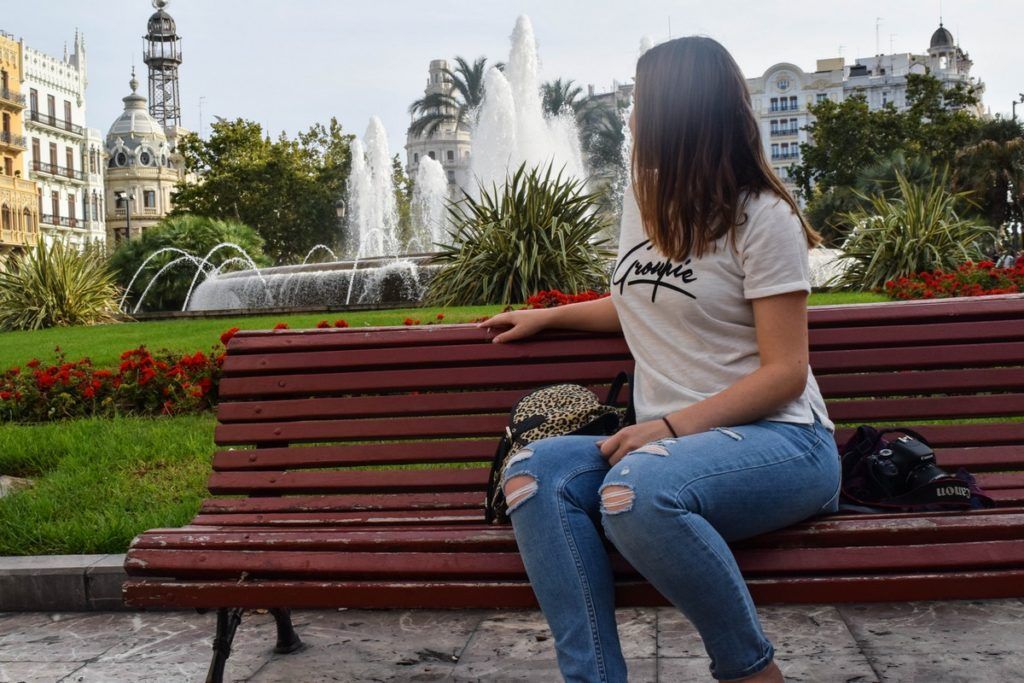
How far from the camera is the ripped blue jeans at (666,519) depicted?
7.43 ft

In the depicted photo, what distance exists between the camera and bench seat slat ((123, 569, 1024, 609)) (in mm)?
2424

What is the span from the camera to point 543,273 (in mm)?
11156

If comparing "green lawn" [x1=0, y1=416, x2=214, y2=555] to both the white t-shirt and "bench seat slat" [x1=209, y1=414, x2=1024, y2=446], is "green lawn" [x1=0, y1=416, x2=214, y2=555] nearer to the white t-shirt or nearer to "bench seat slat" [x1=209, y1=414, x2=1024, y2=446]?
"bench seat slat" [x1=209, y1=414, x2=1024, y2=446]

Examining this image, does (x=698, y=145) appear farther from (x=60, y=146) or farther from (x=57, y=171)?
(x=60, y=146)

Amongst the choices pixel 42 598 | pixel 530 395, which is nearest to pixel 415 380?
pixel 530 395

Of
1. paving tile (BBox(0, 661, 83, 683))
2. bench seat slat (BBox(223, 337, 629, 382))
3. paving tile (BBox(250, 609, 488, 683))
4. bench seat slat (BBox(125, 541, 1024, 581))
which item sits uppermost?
bench seat slat (BBox(223, 337, 629, 382))

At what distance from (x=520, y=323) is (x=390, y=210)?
41.0m

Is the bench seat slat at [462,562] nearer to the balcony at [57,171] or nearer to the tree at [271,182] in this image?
the tree at [271,182]

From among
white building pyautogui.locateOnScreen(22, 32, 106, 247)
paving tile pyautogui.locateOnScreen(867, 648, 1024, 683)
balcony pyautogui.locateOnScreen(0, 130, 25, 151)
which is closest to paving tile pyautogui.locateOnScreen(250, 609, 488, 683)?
paving tile pyautogui.locateOnScreen(867, 648, 1024, 683)

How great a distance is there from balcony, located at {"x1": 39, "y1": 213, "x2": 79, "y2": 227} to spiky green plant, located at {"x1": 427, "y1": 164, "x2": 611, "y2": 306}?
5907 cm

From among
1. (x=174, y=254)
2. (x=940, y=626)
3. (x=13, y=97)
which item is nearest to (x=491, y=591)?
(x=940, y=626)

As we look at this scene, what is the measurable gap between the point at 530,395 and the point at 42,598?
2111mm

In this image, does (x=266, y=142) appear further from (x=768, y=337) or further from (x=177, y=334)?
(x=768, y=337)

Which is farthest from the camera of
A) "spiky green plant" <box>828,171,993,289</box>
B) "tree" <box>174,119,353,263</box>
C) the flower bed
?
"tree" <box>174,119,353,263</box>
